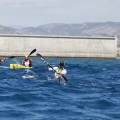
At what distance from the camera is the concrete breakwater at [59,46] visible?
10531cm

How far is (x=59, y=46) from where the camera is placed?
10681 centimetres

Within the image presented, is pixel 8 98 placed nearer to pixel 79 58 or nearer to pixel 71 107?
pixel 71 107

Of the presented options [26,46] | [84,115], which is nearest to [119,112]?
[84,115]

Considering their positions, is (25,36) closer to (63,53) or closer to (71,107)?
(63,53)

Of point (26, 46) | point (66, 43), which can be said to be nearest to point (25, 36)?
point (26, 46)

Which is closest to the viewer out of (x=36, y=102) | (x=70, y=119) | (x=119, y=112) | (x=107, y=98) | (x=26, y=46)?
(x=70, y=119)

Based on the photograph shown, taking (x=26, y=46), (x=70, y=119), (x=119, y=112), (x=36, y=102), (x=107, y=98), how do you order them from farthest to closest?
(x=26, y=46) < (x=107, y=98) < (x=36, y=102) < (x=119, y=112) < (x=70, y=119)

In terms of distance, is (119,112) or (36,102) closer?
(119,112)

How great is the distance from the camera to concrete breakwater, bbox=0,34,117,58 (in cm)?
10531

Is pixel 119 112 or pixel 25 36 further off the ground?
pixel 25 36

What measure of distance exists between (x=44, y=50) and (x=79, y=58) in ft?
32.8

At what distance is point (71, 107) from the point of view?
64.3 ft

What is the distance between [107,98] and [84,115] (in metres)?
5.51

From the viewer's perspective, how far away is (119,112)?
A: 1872cm
